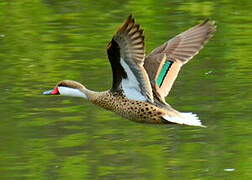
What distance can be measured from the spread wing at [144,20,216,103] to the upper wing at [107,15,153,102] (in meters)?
0.52

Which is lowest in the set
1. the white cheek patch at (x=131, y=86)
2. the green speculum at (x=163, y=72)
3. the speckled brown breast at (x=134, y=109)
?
the speckled brown breast at (x=134, y=109)

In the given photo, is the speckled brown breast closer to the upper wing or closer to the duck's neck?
the upper wing

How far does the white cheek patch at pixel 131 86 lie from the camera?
9620 mm

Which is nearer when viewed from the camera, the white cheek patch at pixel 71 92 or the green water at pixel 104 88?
the green water at pixel 104 88

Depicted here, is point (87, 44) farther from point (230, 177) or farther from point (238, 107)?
point (230, 177)

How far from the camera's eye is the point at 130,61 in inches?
374

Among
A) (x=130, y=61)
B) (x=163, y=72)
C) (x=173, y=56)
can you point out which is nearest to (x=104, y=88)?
(x=173, y=56)

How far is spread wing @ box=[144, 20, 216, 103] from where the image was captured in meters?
10.6

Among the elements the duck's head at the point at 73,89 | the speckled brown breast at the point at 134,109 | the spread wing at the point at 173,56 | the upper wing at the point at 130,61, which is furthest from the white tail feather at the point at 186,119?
the duck's head at the point at 73,89

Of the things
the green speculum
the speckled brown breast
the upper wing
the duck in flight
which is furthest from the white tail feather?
the green speculum

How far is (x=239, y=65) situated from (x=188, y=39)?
7.32 ft

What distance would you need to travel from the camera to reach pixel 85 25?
15.4 m

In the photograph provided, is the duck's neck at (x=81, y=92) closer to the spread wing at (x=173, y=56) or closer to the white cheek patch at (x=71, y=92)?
the white cheek patch at (x=71, y=92)

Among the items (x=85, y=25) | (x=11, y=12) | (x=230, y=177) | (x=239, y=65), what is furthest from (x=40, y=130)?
(x=11, y=12)
